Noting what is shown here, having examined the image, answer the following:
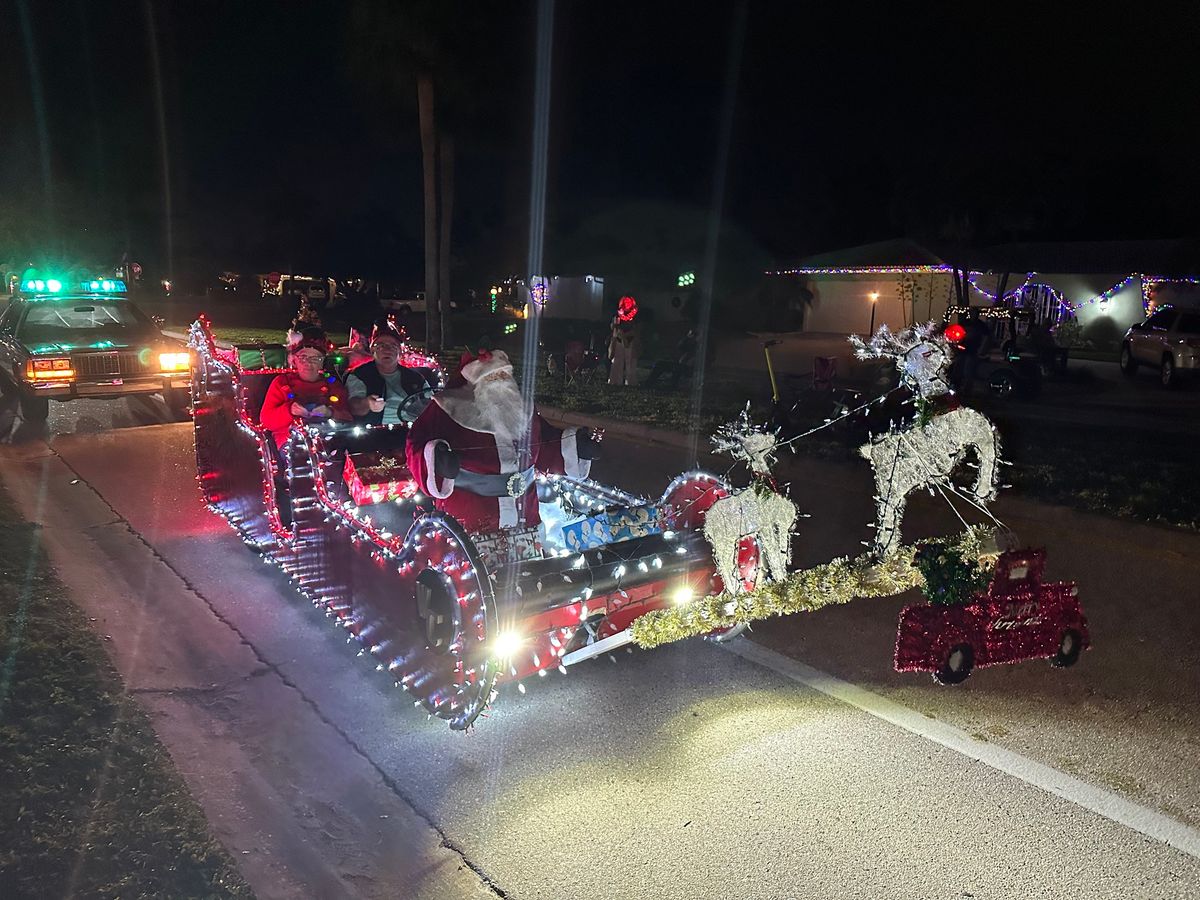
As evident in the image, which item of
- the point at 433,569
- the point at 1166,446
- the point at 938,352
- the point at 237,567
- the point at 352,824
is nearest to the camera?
the point at 352,824

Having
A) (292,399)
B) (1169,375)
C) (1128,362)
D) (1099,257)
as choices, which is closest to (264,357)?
(292,399)

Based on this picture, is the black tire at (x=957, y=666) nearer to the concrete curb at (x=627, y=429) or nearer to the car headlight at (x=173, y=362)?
the concrete curb at (x=627, y=429)

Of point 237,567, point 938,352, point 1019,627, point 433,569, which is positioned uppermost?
point 938,352

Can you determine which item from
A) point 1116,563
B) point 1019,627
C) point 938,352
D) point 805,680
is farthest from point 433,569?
point 1116,563

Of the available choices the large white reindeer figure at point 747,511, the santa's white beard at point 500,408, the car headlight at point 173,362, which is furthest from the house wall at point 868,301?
the large white reindeer figure at point 747,511

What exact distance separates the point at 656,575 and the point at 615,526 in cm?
55

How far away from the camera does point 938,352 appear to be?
4.25 metres

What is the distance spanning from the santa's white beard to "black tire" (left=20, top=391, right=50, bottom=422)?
31.8 ft

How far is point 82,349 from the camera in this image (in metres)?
12.0

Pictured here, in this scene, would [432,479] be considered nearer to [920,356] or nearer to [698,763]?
[698,763]

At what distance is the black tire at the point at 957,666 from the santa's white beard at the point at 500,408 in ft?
8.18

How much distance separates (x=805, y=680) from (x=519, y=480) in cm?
185

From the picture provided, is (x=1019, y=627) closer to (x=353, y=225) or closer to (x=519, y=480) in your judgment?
(x=519, y=480)

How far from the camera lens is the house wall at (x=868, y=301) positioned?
1266 inches
